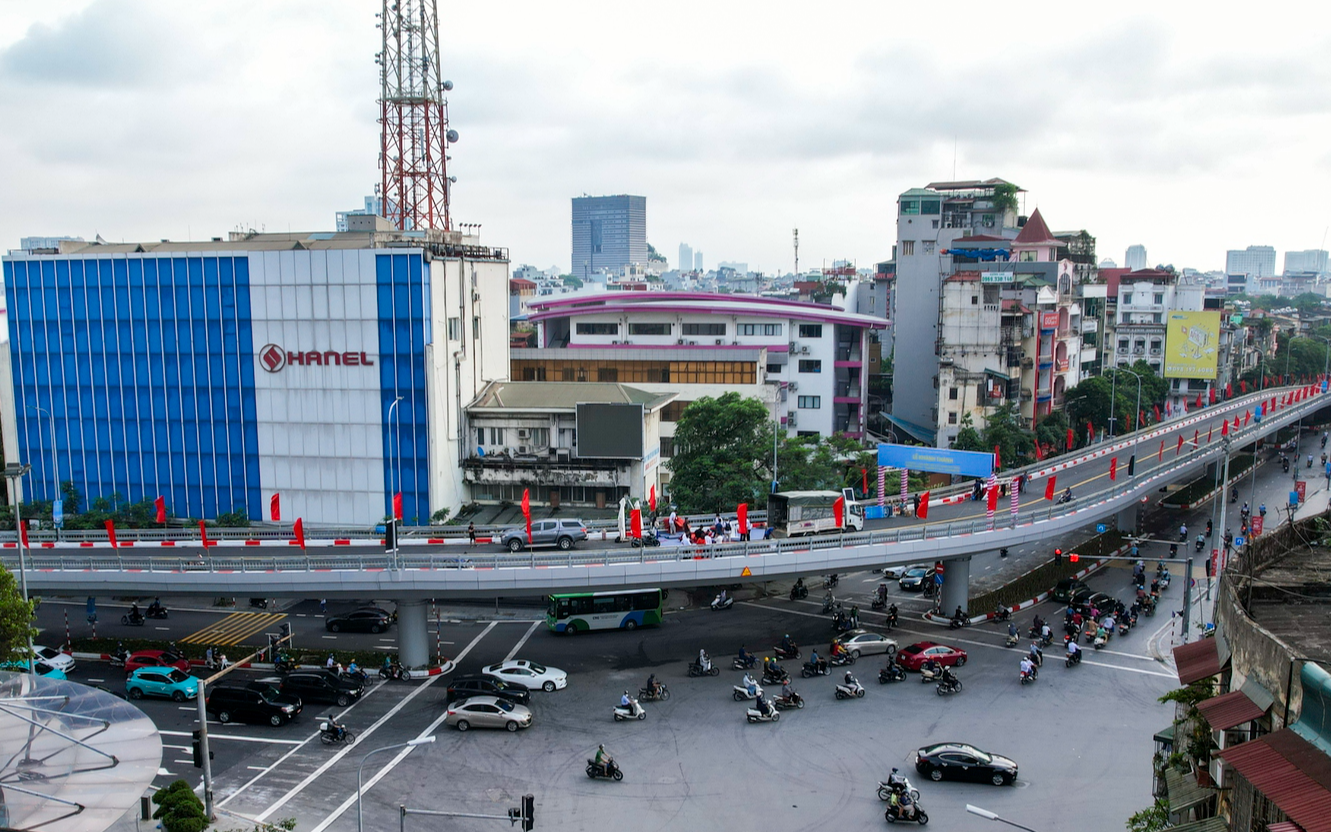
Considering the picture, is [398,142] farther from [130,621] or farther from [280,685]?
[280,685]

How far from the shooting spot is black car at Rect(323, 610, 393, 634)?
46.3 m

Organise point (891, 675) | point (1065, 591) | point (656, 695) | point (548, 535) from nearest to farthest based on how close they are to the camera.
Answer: point (656, 695), point (891, 675), point (548, 535), point (1065, 591)

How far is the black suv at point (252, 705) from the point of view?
35.5 m

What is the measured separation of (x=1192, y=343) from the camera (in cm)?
10606

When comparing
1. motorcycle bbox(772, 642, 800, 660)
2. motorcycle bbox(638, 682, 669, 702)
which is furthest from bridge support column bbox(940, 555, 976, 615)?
motorcycle bbox(638, 682, 669, 702)

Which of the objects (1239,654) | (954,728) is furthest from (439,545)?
(1239,654)

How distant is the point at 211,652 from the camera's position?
42.1 metres

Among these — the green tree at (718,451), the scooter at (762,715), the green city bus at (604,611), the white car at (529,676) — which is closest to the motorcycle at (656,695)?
the white car at (529,676)

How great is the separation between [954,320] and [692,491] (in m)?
41.3

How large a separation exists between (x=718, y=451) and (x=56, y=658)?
3291 centimetres

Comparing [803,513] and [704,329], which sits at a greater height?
[704,329]

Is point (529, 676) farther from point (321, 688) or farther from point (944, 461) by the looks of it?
point (944, 461)

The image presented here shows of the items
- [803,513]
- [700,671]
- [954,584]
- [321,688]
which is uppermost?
[803,513]

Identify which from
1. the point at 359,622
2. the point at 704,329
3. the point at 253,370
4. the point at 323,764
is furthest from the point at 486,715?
the point at 704,329
